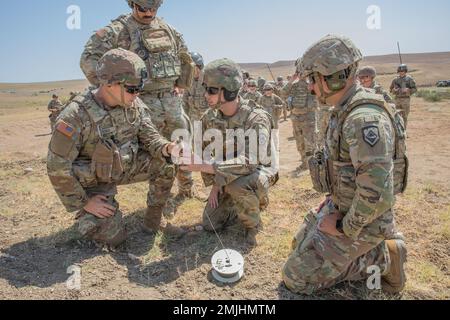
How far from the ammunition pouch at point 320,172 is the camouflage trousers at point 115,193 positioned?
177cm

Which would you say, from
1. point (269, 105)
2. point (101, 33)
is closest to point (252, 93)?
point (269, 105)

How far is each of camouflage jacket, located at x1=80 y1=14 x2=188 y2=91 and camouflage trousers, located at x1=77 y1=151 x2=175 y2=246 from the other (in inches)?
47.1

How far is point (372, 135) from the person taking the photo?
2.66 metres

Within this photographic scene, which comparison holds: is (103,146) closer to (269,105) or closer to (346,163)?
(346,163)

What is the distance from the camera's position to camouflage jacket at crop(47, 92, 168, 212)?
3676 mm

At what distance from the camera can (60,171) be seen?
12.1 ft

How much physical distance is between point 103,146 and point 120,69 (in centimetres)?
79

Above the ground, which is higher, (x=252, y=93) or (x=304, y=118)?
(x=252, y=93)

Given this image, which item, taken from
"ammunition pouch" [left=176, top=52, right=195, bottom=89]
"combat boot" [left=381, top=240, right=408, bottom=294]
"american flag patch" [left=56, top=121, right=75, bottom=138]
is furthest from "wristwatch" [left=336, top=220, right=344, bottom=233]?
"ammunition pouch" [left=176, top=52, right=195, bottom=89]

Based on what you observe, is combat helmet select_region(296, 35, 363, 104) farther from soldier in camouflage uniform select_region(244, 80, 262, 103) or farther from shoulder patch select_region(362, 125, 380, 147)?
soldier in camouflage uniform select_region(244, 80, 262, 103)

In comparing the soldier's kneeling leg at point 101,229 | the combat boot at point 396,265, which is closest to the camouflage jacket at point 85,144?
the soldier's kneeling leg at point 101,229

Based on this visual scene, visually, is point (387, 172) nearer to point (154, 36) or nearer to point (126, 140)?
point (126, 140)

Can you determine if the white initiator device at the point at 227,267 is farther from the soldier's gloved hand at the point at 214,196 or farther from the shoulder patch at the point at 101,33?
the shoulder patch at the point at 101,33
